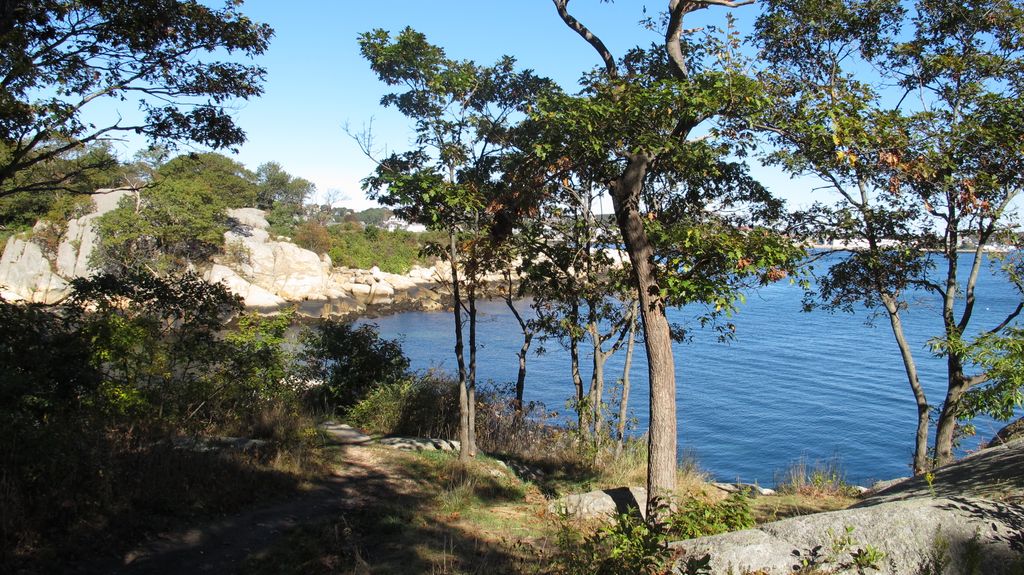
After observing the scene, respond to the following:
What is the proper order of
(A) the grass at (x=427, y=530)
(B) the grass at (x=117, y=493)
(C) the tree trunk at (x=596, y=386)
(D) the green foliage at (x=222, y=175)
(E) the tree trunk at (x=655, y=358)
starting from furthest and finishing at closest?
(D) the green foliage at (x=222, y=175), (C) the tree trunk at (x=596, y=386), (E) the tree trunk at (x=655, y=358), (A) the grass at (x=427, y=530), (B) the grass at (x=117, y=493)

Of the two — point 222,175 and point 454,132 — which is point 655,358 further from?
point 222,175

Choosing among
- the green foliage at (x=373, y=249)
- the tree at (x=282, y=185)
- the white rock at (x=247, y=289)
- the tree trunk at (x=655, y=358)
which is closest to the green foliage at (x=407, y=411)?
the tree trunk at (x=655, y=358)

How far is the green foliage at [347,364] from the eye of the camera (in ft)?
54.1

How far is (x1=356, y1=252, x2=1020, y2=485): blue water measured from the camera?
21.2 meters

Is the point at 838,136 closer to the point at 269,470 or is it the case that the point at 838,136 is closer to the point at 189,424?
the point at 269,470

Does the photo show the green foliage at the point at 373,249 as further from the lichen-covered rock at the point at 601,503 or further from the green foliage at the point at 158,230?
the lichen-covered rock at the point at 601,503

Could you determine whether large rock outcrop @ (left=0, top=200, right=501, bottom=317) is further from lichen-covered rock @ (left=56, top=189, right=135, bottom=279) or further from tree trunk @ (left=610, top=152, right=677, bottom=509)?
tree trunk @ (left=610, top=152, right=677, bottom=509)

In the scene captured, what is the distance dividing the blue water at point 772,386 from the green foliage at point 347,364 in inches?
142

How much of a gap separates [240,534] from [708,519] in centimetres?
503

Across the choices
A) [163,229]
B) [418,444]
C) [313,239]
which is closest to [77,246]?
[163,229]

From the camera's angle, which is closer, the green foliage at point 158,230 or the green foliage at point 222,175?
the green foliage at point 158,230

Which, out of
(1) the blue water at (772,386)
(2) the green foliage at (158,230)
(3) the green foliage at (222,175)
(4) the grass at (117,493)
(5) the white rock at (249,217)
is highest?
(3) the green foliage at (222,175)

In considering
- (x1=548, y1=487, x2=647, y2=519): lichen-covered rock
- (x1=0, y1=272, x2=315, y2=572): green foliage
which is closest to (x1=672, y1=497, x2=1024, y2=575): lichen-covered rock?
(x1=548, y1=487, x2=647, y2=519): lichen-covered rock

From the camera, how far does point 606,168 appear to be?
838cm
